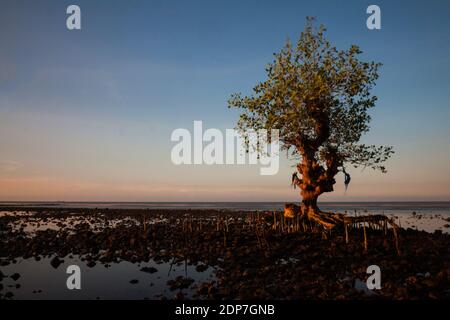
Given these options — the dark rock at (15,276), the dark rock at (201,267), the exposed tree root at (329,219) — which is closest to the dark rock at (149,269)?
the dark rock at (201,267)

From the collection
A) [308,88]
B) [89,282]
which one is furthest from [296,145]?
[89,282]

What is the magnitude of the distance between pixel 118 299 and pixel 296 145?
1992 cm

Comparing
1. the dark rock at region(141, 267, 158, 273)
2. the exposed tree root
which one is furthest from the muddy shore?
the exposed tree root

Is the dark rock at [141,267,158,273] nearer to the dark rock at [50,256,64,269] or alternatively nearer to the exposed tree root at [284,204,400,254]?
the dark rock at [50,256,64,269]

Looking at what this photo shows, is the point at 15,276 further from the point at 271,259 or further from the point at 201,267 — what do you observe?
the point at 271,259

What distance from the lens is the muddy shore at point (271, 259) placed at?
1469 centimetres

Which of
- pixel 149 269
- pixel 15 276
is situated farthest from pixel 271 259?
pixel 15 276

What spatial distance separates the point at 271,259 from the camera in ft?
68.0

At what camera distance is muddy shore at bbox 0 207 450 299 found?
1469cm

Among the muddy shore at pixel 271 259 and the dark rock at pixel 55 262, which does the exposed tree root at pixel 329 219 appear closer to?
the muddy shore at pixel 271 259

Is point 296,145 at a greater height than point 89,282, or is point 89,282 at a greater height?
point 296,145
